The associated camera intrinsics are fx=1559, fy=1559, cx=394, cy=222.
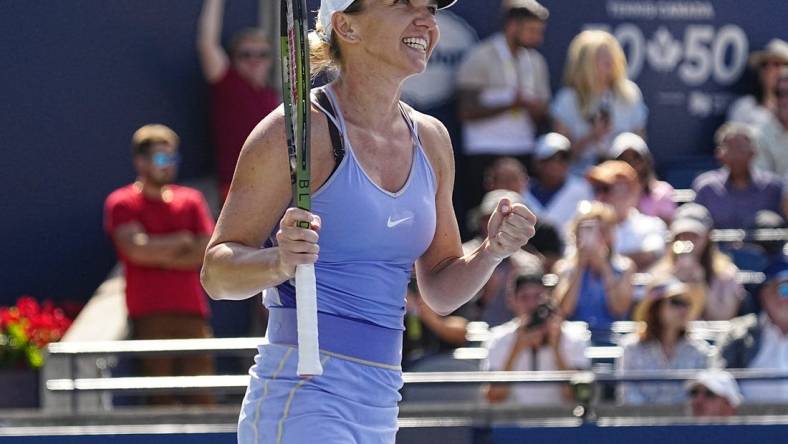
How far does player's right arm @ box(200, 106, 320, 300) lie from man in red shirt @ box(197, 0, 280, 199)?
5.43 m

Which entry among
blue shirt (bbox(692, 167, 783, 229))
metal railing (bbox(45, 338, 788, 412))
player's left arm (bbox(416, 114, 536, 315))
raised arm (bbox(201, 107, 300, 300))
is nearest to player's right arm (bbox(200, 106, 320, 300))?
raised arm (bbox(201, 107, 300, 300))

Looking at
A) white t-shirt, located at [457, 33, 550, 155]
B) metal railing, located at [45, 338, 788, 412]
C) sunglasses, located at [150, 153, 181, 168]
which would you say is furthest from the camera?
white t-shirt, located at [457, 33, 550, 155]

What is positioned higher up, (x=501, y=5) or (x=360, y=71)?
(x=501, y=5)

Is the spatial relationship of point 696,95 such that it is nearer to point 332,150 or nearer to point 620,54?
point 620,54

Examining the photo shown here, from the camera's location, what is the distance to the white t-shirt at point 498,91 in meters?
9.47

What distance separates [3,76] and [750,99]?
188 inches

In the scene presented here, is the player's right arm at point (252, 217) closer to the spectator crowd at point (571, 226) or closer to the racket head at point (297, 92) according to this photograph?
the racket head at point (297, 92)

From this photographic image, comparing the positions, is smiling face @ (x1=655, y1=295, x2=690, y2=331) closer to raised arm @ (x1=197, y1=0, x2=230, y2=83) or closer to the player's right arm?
raised arm @ (x1=197, y1=0, x2=230, y2=83)

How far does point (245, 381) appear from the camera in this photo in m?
6.89

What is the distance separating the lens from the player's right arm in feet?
11.5

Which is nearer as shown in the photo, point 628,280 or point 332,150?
point 332,150

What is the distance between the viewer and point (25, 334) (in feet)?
26.8

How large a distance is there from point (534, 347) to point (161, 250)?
1966 mm

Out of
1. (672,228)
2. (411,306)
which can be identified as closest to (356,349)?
(411,306)
